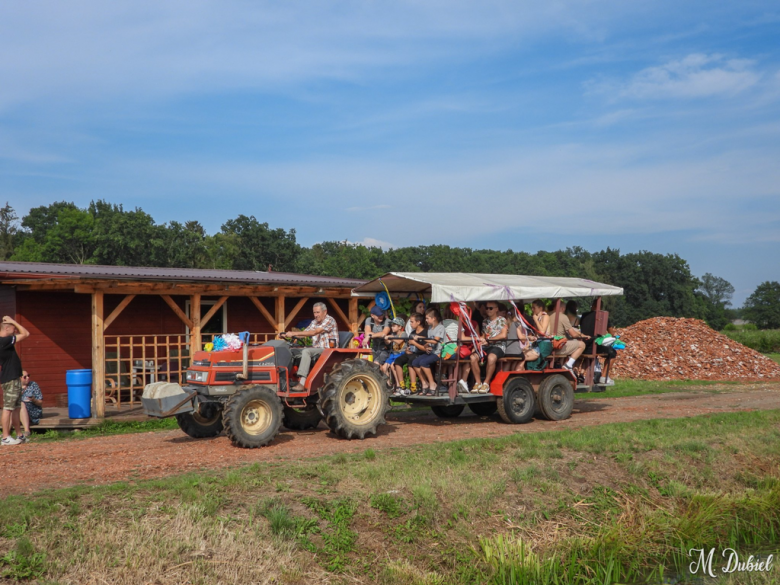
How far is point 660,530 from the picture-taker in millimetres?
7957

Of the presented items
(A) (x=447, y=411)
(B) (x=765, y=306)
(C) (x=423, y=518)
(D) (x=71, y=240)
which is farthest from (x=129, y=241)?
(B) (x=765, y=306)

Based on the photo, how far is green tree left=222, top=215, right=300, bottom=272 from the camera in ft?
187

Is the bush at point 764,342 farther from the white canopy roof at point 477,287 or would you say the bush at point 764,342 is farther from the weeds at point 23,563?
the weeds at point 23,563

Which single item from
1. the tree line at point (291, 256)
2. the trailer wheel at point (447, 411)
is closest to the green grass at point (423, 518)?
the trailer wheel at point (447, 411)

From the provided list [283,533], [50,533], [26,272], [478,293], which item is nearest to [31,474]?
[50,533]

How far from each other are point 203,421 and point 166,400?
126cm

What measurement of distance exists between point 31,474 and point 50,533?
7.40 ft

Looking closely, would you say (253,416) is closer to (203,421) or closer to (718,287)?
(203,421)

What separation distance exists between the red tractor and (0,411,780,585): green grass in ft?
3.56

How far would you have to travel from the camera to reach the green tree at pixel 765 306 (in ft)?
225

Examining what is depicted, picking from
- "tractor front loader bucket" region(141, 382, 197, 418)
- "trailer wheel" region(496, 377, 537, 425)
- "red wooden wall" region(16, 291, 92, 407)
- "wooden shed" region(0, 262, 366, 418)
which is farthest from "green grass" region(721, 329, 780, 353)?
"tractor front loader bucket" region(141, 382, 197, 418)

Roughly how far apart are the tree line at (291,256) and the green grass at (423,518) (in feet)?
132

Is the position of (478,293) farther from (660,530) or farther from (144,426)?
(144,426)

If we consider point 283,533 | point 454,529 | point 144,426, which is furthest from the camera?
point 144,426
